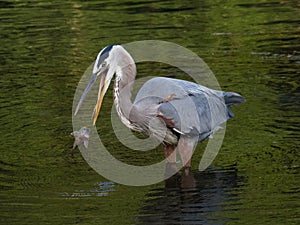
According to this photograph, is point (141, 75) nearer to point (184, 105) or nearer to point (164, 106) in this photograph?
point (184, 105)

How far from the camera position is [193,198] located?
757 cm

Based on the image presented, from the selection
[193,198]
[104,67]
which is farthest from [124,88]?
[193,198]

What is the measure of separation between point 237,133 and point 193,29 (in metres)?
5.80

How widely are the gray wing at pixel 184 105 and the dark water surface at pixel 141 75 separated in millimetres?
344

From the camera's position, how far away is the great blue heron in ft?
26.2

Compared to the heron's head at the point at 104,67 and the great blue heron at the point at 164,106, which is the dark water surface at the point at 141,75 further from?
the heron's head at the point at 104,67

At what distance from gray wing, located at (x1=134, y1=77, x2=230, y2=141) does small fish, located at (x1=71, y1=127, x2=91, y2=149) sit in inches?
30.1

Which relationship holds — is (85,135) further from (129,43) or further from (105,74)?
(129,43)

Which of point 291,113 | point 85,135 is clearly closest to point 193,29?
point 291,113

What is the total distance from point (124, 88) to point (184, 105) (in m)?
0.68

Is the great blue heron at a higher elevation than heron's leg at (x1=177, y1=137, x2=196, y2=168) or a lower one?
higher

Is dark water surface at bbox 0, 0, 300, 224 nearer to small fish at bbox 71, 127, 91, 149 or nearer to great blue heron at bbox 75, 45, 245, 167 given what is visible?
small fish at bbox 71, 127, 91, 149

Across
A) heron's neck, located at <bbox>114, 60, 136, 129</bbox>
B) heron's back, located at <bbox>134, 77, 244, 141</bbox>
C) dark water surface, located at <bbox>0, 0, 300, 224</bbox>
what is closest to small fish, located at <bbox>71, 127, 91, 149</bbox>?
dark water surface, located at <bbox>0, 0, 300, 224</bbox>

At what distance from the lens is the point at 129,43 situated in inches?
548
